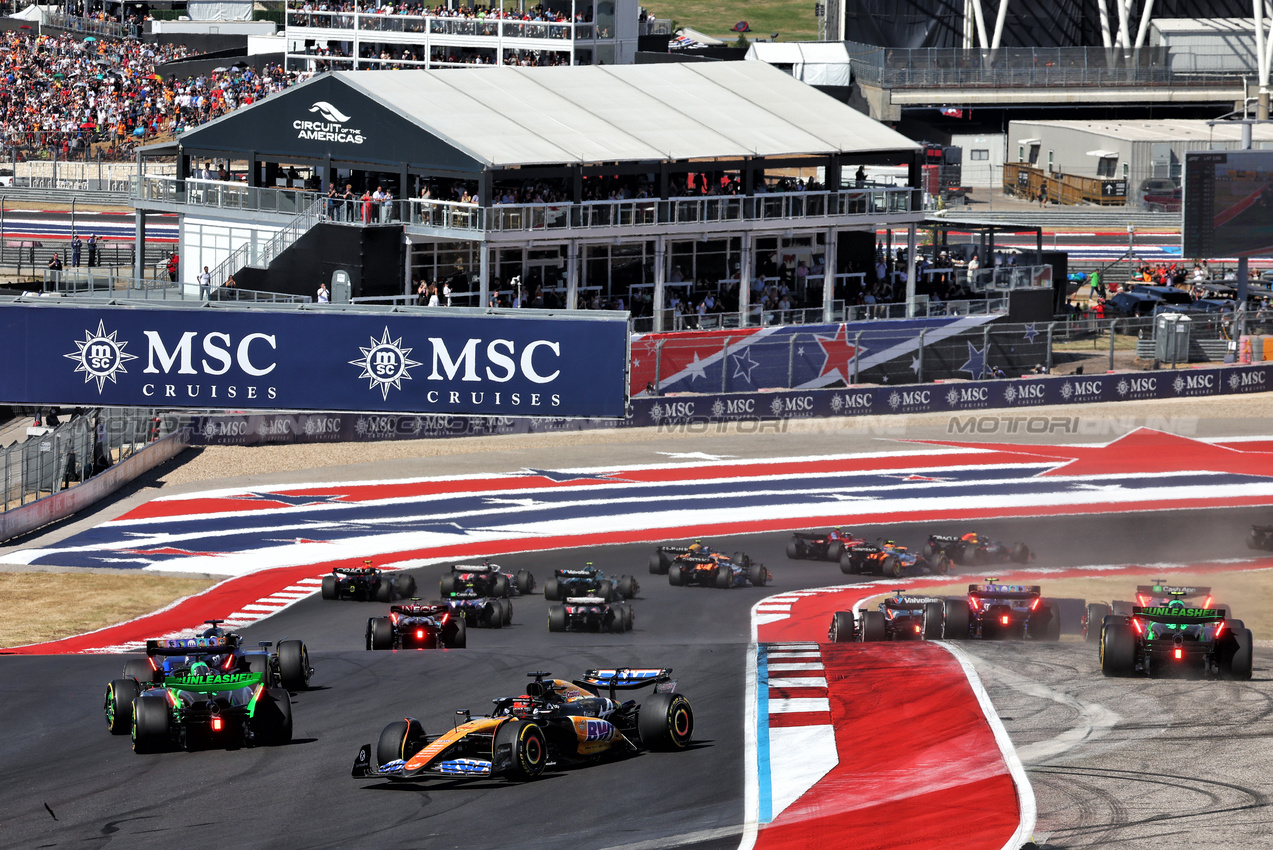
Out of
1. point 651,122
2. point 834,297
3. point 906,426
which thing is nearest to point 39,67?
point 651,122

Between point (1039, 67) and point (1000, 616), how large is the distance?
70273 mm

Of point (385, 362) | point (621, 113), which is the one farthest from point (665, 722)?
point (621, 113)

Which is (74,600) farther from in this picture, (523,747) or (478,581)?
(523,747)

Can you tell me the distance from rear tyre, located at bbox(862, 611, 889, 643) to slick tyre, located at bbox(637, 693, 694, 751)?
765cm

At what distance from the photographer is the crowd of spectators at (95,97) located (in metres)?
73.6

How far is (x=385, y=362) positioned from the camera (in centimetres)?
3806

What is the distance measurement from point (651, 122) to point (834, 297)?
7400 millimetres

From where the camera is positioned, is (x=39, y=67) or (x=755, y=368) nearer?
(x=755, y=368)

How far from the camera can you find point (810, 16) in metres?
130

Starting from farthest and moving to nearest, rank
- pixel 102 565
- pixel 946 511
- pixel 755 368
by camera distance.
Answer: pixel 755 368 → pixel 946 511 → pixel 102 565

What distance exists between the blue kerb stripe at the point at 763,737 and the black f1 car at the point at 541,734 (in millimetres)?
816

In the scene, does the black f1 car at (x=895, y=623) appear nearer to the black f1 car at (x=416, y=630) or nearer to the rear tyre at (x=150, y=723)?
the black f1 car at (x=416, y=630)

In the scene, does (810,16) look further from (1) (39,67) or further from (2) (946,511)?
(2) (946,511)

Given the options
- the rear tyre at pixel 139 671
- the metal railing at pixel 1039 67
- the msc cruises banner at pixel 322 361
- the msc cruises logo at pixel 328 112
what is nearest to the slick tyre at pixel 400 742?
the rear tyre at pixel 139 671
